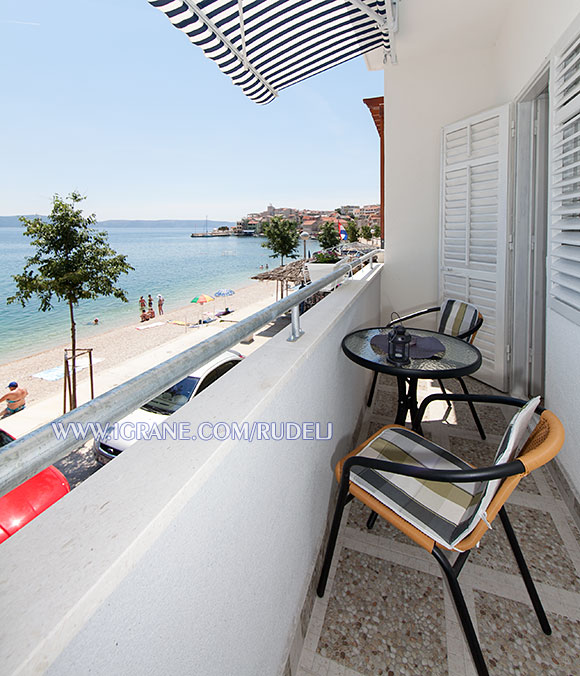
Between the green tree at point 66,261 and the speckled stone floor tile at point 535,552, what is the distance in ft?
41.3

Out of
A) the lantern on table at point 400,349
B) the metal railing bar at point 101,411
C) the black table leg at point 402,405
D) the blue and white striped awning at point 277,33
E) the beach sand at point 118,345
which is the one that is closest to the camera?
the metal railing bar at point 101,411

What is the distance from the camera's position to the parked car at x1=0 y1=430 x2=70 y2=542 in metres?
1.83

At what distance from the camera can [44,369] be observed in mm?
18578

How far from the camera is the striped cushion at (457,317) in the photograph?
2.82 meters

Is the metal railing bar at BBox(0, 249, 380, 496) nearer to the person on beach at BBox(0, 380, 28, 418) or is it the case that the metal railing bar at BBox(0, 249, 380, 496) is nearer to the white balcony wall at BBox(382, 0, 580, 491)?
the white balcony wall at BBox(382, 0, 580, 491)

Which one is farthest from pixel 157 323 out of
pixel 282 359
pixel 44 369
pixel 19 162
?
pixel 19 162

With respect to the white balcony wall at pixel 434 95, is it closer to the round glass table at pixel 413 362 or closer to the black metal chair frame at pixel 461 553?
the round glass table at pixel 413 362

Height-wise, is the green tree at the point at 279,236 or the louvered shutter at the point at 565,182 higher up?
the green tree at the point at 279,236

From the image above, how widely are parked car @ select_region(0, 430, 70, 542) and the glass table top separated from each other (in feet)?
5.13

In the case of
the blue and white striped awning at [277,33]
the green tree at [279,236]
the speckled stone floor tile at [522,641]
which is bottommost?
the speckled stone floor tile at [522,641]

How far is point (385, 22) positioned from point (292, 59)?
734mm

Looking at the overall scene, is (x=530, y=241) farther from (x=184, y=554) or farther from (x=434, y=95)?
(x=184, y=554)

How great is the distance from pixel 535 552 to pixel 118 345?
22403 millimetres

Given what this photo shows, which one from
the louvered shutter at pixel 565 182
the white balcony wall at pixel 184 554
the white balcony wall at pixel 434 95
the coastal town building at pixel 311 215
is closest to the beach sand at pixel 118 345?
the white balcony wall at pixel 434 95
